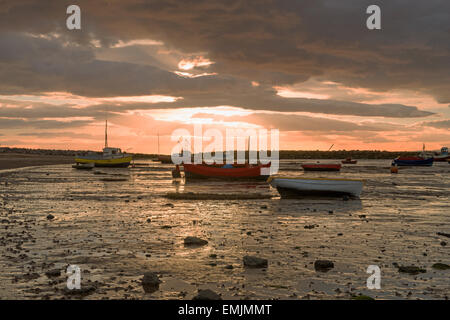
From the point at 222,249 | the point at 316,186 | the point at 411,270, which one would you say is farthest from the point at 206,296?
the point at 316,186

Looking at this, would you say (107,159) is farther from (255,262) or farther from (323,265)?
(323,265)

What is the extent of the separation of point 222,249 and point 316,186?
56.6 ft

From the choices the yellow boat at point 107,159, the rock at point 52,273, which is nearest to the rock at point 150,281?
the rock at point 52,273

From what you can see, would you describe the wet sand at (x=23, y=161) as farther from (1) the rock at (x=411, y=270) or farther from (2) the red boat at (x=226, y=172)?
(1) the rock at (x=411, y=270)

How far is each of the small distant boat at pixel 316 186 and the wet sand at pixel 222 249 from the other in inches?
162

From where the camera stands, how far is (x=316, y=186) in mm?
30078

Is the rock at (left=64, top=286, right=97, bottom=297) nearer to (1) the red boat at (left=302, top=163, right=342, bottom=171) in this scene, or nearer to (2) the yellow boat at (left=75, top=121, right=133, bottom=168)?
(1) the red boat at (left=302, top=163, right=342, bottom=171)

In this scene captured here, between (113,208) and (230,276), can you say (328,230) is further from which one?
(113,208)

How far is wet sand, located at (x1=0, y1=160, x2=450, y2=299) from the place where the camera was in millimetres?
10148

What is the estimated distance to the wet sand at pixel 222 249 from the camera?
1015cm

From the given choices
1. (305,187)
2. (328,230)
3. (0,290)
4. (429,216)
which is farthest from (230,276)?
(305,187)

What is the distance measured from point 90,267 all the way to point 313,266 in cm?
657

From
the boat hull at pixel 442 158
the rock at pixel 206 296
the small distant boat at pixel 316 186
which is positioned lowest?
the rock at pixel 206 296
